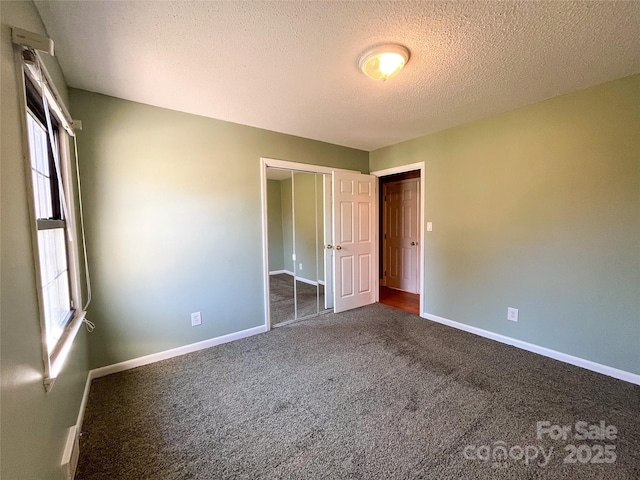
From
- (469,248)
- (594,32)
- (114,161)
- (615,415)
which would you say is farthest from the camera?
(469,248)

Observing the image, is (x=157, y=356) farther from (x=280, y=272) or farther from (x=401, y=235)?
(x=401, y=235)

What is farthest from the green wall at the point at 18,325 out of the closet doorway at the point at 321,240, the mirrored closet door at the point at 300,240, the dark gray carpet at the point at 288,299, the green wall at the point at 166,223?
the mirrored closet door at the point at 300,240

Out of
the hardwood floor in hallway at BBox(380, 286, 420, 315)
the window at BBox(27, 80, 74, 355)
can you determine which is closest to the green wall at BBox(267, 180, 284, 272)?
the hardwood floor in hallway at BBox(380, 286, 420, 315)

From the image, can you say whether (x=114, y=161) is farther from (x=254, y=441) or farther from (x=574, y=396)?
(x=574, y=396)

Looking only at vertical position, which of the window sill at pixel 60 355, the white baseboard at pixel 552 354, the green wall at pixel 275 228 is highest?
the green wall at pixel 275 228

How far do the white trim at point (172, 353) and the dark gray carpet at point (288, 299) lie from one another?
1.45 ft

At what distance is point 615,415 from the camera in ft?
5.80

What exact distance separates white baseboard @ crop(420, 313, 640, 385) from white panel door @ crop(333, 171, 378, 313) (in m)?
1.16

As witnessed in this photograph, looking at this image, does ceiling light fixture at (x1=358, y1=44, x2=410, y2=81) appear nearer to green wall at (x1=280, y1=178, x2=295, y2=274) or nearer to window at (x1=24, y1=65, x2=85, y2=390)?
window at (x1=24, y1=65, x2=85, y2=390)

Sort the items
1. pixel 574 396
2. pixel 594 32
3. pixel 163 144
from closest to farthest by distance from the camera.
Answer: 1. pixel 594 32
2. pixel 574 396
3. pixel 163 144

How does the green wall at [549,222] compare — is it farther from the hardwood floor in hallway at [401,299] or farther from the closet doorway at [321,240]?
the closet doorway at [321,240]

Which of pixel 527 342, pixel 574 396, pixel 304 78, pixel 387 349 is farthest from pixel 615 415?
pixel 304 78

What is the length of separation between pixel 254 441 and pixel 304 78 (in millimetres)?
2467

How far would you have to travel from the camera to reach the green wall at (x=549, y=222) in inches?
83.8
